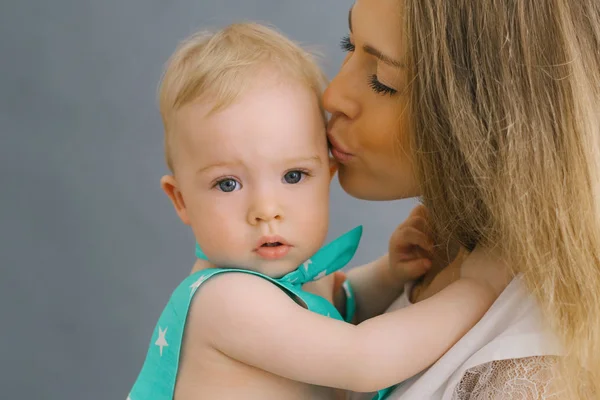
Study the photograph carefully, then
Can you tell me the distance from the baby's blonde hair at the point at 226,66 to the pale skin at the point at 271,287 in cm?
2

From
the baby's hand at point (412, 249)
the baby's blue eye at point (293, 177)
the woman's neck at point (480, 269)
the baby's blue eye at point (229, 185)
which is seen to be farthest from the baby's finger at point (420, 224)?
the baby's blue eye at point (229, 185)

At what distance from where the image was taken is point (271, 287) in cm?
136

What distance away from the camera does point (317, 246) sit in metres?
1.49

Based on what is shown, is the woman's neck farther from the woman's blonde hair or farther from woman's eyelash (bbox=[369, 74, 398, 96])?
woman's eyelash (bbox=[369, 74, 398, 96])

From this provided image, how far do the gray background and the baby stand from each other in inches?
55.3

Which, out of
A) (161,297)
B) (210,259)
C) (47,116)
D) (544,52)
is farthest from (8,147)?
(544,52)

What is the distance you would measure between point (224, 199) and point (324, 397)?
39cm

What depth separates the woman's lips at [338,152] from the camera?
149 cm

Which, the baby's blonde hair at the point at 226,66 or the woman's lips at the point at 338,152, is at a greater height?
the baby's blonde hair at the point at 226,66

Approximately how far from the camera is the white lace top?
1233 millimetres

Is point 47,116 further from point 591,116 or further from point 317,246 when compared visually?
point 591,116

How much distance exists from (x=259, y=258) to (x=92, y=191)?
1.66 m

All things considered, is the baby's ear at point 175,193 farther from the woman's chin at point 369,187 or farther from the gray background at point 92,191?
the gray background at point 92,191

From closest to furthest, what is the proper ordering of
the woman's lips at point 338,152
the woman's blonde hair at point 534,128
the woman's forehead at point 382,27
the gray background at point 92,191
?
the woman's blonde hair at point 534,128
the woman's forehead at point 382,27
the woman's lips at point 338,152
the gray background at point 92,191
